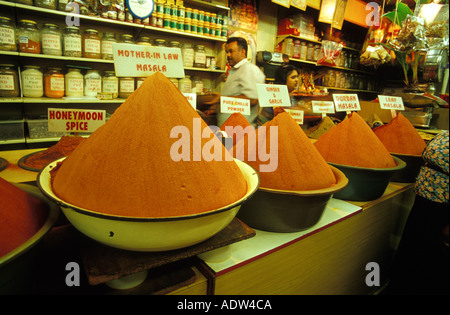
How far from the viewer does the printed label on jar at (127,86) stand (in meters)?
2.44

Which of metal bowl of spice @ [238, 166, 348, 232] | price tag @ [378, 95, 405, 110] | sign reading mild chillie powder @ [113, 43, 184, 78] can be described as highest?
sign reading mild chillie powder @ [113, 43, 184, 78]

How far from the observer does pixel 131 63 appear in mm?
639

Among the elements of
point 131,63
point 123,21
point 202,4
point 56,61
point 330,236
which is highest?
point 202,4

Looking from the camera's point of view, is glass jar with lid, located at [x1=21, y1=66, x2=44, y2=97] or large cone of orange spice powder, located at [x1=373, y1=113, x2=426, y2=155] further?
glass jar with lid, located at [x1=21, y1=66, x2=44, y2=97]

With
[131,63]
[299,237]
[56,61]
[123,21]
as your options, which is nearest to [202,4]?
[123,21]

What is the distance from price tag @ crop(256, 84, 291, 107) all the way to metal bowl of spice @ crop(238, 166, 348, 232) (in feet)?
1.84

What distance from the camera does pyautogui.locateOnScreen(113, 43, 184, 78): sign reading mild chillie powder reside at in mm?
622

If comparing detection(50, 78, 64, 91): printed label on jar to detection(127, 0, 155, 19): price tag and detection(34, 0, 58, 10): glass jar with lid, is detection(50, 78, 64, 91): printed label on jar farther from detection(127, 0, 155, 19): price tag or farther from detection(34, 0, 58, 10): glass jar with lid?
detection(127, 0, 155, 19): price tag

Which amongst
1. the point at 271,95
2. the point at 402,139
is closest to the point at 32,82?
the point at 271,95

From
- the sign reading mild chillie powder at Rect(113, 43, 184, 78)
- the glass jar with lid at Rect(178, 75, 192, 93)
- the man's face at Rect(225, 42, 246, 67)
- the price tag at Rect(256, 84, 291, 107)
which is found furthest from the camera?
the glass jar with lid at Rect(178, 75, 192, 93)

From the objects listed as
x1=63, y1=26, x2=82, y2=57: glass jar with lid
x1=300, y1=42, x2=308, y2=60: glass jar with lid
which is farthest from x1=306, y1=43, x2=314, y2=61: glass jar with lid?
x1=63, y1=26, x2=82, y2=57: glass jar with lid

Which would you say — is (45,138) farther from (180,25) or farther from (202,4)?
(202,4)

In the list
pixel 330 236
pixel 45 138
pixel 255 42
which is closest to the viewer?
pixel 330 236

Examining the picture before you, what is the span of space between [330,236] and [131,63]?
798 mm
